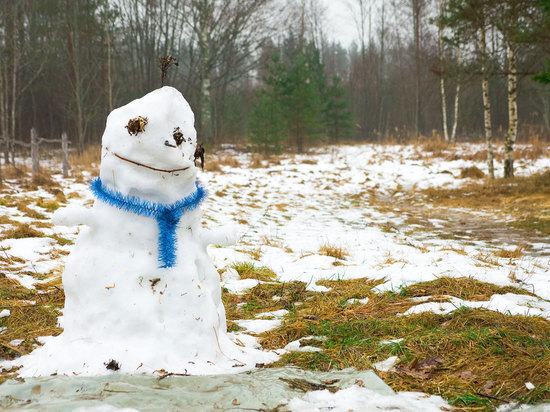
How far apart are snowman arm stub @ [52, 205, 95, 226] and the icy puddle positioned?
0.74 metres

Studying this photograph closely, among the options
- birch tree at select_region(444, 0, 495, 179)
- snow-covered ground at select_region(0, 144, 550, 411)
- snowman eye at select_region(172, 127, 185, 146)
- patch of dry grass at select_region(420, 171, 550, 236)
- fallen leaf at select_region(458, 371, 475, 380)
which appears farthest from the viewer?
birch tree at select_region(444, 0, 495, 179)

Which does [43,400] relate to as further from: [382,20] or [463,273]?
[382,20]

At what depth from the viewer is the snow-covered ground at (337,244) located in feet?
9.07

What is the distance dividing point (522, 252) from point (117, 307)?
489cm

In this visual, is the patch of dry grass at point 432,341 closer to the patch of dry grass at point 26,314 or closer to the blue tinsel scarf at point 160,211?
the blue tinsel scarf at point 160,211

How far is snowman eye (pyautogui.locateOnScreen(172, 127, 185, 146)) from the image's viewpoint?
2104 millimetres

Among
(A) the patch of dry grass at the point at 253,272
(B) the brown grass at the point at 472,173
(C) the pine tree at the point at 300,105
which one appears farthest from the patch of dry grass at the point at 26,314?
(C) the pine tree at the point at 300,105

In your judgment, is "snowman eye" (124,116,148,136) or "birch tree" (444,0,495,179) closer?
"snowman eye" (124,116,148,136)

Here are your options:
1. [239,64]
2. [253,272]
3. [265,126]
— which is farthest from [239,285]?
[239,64]

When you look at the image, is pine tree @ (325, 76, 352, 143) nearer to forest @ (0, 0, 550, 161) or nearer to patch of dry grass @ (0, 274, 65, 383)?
forest @ (0, 0, 550, 161)

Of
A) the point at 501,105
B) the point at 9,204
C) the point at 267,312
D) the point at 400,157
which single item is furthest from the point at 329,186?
the point at 501,105

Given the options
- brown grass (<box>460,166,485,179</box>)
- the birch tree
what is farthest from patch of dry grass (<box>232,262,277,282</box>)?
brown grass (<box>460,166,485,179</box>)

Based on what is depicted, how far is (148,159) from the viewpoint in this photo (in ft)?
6.73

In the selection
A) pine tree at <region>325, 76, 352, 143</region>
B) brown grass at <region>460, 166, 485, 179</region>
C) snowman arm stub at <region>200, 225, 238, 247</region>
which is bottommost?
snowman arm stub at <region>200, 225, 238, 247</region>
